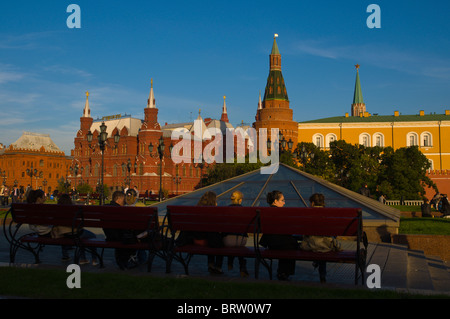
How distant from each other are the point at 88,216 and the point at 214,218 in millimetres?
1962

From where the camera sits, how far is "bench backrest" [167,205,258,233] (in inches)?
244

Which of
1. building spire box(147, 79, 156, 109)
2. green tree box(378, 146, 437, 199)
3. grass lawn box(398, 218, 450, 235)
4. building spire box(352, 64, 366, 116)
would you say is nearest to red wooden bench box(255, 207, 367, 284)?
grass lawn box(398, 218, 450, 235)

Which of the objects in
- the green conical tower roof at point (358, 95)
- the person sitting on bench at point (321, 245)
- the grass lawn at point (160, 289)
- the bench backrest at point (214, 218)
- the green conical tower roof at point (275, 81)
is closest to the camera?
the grass lawn at point (160, 289)

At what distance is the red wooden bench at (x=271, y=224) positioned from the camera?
589 cm

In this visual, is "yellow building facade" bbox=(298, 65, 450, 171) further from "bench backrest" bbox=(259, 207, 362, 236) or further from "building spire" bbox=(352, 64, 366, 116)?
"bench backrest" bbox=(259, 207, 362, 236)

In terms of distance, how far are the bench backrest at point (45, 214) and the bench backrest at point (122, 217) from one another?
11.1 inches

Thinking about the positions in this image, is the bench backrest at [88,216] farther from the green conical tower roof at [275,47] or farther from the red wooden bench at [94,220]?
the green conical tower roof at [275,47]

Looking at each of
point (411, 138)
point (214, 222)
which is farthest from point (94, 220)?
point (411, 138)

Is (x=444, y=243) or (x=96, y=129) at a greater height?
(x=96, y=129)

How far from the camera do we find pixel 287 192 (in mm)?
12648

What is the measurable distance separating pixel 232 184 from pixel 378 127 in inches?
2848

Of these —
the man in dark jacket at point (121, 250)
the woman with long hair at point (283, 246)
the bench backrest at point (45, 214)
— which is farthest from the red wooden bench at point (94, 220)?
the woman with long hair at point (283, 246)
